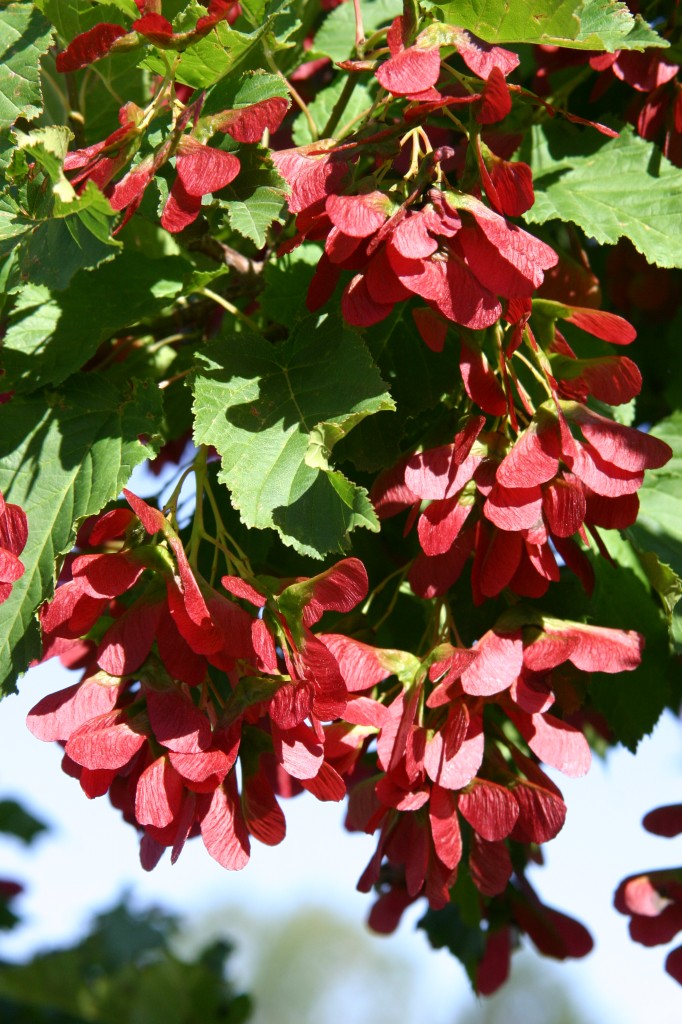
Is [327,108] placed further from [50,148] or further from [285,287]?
[50,148]

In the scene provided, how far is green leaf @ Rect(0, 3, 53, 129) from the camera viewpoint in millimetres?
881

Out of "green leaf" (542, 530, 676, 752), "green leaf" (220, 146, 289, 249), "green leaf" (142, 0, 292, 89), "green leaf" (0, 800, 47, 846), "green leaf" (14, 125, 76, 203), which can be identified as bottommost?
"green leaf" (0, 800, 47, 846)

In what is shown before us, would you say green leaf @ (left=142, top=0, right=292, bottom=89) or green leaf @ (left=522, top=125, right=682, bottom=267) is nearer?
green leaf @ (left=142, top=0, right=292, bottom=89)

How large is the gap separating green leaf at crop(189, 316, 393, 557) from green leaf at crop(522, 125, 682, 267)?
25 centimetres

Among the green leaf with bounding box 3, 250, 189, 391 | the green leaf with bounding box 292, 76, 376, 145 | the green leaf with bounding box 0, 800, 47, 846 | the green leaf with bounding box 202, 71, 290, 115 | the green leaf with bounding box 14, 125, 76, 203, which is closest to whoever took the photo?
the green leaf with bounding box 14, 125, 76, 203

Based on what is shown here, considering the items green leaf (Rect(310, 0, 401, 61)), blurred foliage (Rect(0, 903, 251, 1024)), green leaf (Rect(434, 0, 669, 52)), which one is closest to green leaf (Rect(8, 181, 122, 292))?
green leaf (Rect(434, 0, 669, 52))

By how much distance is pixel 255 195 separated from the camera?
0.81m

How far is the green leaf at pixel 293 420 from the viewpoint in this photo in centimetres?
76

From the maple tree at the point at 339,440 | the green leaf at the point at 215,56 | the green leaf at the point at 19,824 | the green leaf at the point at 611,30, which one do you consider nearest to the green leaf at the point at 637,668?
the maple tree at the point at 339,440

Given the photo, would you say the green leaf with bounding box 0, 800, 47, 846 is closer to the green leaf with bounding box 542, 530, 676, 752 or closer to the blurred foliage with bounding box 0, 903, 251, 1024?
the blurred foliage with bounding box 0, 903, 251, 1024

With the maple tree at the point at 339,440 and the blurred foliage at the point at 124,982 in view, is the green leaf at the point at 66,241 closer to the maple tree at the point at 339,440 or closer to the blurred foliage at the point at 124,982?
the maple tree at the point at 339,440

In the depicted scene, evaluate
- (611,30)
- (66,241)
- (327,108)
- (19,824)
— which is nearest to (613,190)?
(611,30)

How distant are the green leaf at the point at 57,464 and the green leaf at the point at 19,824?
2732 mm

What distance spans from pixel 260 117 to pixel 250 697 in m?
0.42
